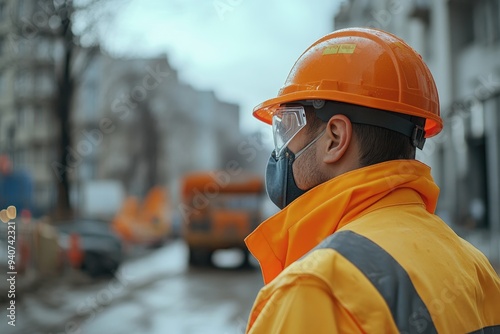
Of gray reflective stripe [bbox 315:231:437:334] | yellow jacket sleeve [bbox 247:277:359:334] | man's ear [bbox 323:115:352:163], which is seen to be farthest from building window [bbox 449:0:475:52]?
yellow jacket sleeve [bbox 247:277:359:334]

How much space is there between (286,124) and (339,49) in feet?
0.89

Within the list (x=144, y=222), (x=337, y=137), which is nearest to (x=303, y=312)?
(x=337, y=137)

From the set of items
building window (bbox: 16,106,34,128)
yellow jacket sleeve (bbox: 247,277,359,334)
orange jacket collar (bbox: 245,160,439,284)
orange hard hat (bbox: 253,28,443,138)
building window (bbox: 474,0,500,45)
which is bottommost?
building window (bbox: 16,106,34,128)

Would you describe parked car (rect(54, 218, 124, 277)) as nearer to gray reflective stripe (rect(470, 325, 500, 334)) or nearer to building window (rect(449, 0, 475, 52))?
building window (rect(449, 0, 475, 52))

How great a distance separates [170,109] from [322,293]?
6338 centimetres

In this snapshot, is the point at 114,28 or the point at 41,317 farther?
the point at 114,28

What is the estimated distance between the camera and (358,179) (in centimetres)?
158

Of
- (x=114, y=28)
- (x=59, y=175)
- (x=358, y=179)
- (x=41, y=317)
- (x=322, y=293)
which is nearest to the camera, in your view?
(x=322, y=293)

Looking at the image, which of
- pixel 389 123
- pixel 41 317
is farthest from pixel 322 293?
pixel 41 317

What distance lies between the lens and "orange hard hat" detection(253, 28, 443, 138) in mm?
1676

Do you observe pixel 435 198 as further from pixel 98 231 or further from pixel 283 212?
pixel 98 231

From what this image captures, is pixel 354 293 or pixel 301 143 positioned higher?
pixel 301 143

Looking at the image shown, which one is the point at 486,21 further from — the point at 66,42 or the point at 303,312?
the point at 303,312

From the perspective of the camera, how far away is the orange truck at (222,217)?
2302 cm
